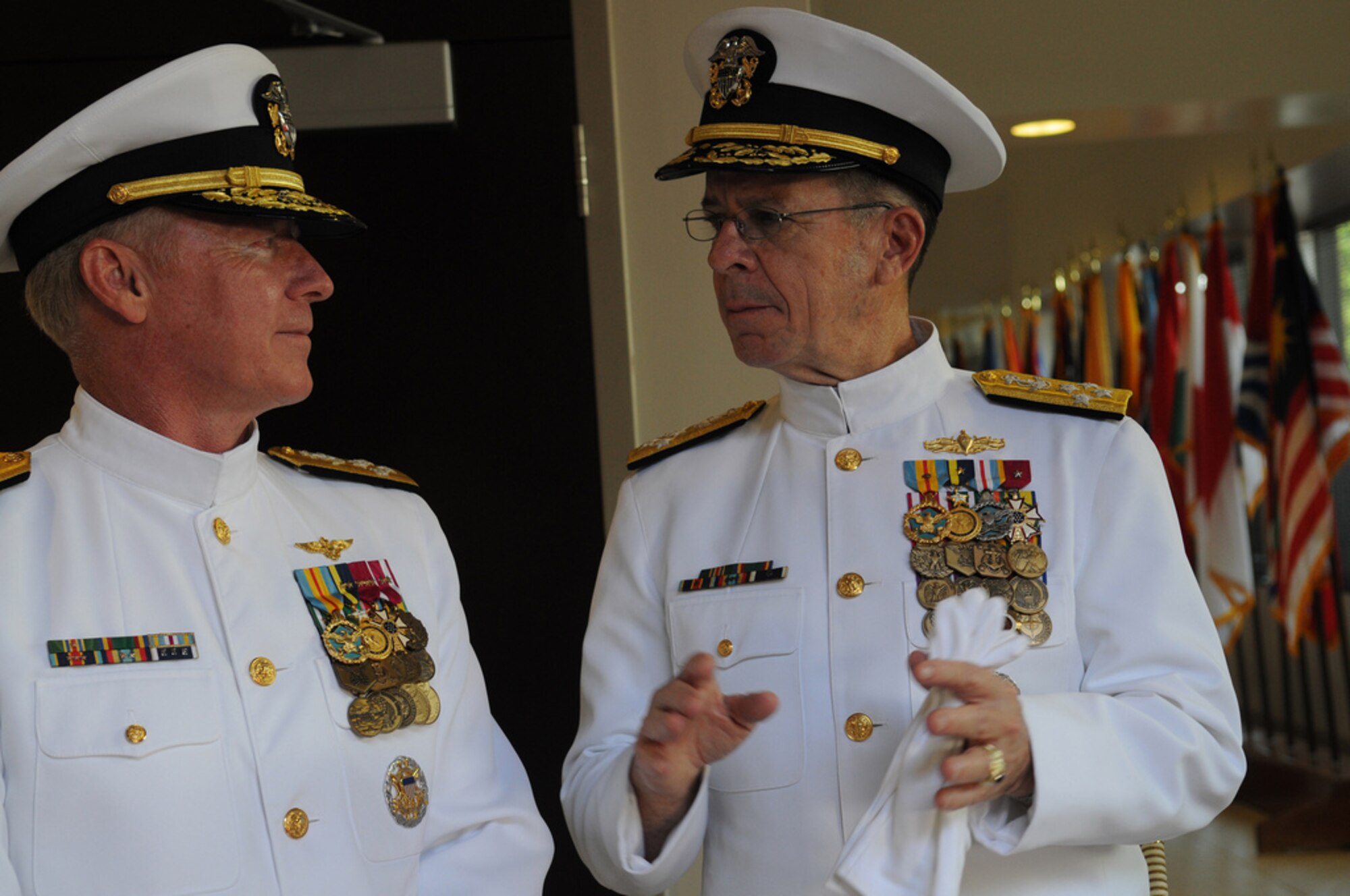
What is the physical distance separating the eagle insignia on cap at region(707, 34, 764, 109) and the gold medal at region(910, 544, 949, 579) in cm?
68

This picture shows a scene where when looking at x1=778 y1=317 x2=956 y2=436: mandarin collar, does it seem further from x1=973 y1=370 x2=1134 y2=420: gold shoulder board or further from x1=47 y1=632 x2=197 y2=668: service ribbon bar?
x1=47 y1=632 x2=197 y2=668: service ribbon bar

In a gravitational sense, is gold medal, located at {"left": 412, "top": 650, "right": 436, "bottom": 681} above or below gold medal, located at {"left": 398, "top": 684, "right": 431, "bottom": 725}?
above

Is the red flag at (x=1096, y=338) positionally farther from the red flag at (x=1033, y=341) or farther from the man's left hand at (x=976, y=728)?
the man's left hand at (x=976, y=728)

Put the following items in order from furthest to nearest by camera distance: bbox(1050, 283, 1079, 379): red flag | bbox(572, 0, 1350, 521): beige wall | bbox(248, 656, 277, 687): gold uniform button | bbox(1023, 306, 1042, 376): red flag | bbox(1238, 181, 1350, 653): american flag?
bbox(1023, 306, 1042, 376): red flag, bbox(1050, 283, 1079, 379): red flag, bbox(1238, 181, 1350, 653): american flag, bbox(572, 0, 1350, 521): beige wall, bbox(248, 656, 277, 687): gold uniform button

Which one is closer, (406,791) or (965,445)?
(406,791)

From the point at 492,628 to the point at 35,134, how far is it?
147cm

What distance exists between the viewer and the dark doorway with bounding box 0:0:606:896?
2969mm

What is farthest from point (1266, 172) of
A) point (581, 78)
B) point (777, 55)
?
point (777, 55)

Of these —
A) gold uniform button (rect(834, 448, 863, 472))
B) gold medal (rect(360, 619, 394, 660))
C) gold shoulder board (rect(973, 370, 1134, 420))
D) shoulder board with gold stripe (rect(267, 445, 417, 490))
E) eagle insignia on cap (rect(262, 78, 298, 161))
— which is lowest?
gold medal (rect(360, 619, 394, 660))

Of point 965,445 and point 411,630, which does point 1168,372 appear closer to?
point 965,445

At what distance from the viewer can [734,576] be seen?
1.86 metres

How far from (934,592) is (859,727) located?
201 mm

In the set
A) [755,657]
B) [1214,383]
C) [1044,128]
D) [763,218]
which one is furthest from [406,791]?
[1214,383]

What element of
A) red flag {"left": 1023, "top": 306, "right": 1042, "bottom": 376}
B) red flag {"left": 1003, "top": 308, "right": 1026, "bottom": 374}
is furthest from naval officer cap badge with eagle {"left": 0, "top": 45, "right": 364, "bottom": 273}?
red flag {"left": 1003, "top": 308, "right": 1026, "bottom": 374}
